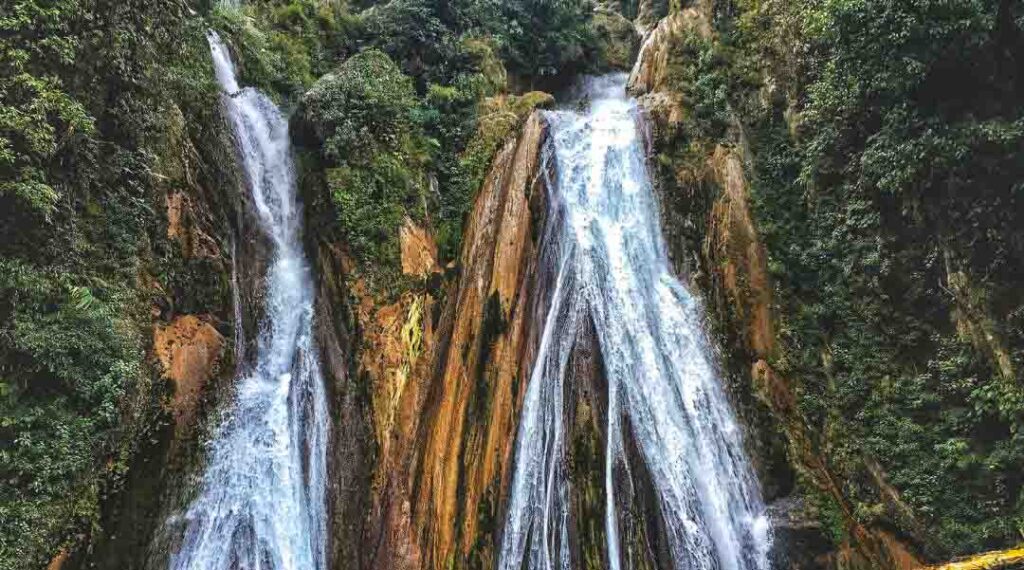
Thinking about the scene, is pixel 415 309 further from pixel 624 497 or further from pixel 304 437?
pixel 624 497

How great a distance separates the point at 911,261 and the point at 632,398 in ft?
19.2

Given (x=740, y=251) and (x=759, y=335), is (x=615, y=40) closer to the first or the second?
(x=740, y=251)

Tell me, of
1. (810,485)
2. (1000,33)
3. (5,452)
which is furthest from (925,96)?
(5,452)

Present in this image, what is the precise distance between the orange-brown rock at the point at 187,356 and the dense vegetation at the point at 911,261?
11602mm

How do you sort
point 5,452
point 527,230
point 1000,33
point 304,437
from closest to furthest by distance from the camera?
1. point 5,452
2. point 1000,33
3. point 304,437
4. point 527,230

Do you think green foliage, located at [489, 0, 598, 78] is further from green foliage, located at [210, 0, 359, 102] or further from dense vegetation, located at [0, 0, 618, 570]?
green foliage, located at [210, 0, 359, 102]

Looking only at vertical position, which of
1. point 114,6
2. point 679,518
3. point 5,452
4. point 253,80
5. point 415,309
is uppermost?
point 253,80

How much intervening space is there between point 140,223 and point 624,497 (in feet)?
33.8

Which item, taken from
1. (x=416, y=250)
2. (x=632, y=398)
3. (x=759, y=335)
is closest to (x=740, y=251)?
(x=759, y=335)

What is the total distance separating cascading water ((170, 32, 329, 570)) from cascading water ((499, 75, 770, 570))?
393 cm

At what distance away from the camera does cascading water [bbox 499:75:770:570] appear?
9625 millimetres

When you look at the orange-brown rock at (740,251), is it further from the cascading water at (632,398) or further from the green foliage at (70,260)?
the green foliage at (70,260)

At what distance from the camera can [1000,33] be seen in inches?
356

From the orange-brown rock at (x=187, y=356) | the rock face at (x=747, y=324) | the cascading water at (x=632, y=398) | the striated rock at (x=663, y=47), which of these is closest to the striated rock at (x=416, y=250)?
the cascading water at (x=632, y=398)
